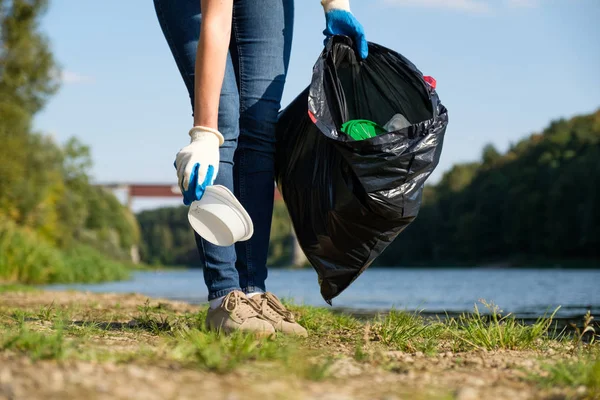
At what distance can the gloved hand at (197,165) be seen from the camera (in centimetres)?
231

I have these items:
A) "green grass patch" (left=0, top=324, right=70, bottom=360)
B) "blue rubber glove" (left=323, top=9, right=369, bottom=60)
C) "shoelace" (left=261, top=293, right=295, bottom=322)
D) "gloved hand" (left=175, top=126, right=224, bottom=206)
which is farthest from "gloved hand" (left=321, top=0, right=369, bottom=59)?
"green grass patch" (left=0, top=324, right=70, bottom=360)

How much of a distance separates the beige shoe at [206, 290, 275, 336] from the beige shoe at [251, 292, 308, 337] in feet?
0.22

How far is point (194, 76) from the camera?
2648 millimetres

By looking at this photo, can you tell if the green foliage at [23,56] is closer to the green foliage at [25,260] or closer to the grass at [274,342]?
the green foliage at [25,260]

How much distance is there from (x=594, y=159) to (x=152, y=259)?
63613 mm

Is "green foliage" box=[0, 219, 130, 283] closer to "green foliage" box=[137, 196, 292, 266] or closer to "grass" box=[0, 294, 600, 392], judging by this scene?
"grass" box=[0, 294, 600, 392]

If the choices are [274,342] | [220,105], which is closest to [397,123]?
[220,105]

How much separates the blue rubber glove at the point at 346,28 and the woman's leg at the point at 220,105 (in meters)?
0.46

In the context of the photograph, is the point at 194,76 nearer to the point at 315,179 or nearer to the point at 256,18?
the point at 256,18

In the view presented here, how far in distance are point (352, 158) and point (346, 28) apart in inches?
26.2

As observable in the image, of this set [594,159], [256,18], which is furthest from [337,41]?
[594,159]

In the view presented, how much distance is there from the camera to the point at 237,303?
254 centimetres

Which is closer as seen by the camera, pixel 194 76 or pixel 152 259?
pixel 194 76

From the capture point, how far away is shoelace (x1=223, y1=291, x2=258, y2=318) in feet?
8.28
